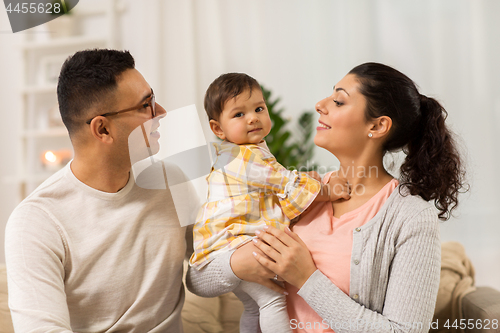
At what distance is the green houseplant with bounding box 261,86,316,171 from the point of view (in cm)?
297

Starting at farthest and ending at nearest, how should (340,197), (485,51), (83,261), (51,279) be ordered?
(485,51) < (340,197) < (83,261) < (51,279)

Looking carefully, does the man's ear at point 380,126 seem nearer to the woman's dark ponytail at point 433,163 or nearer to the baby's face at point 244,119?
the woman's dark ponytail at point 433,163

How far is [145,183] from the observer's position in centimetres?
156

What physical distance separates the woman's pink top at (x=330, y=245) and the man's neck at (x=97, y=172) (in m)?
0.72

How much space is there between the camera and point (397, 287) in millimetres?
1220

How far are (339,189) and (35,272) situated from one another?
3.50ft

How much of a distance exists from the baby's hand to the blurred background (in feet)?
5.68

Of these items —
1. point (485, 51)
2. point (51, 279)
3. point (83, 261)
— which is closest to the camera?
point (51, 279)

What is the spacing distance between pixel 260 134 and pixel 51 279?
0.87m

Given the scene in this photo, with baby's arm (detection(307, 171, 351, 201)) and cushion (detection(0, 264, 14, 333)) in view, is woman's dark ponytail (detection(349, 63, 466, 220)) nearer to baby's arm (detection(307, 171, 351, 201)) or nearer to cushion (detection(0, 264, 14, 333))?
baby's arm (detection(307, 171, 351, 201))

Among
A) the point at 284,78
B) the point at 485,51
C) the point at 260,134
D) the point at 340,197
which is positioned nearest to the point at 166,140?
the point at 260,134

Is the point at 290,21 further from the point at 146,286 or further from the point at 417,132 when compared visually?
the point at 146,286

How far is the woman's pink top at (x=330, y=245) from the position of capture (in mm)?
1310

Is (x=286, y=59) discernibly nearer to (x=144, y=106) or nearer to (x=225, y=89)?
(x=225, y=89)
